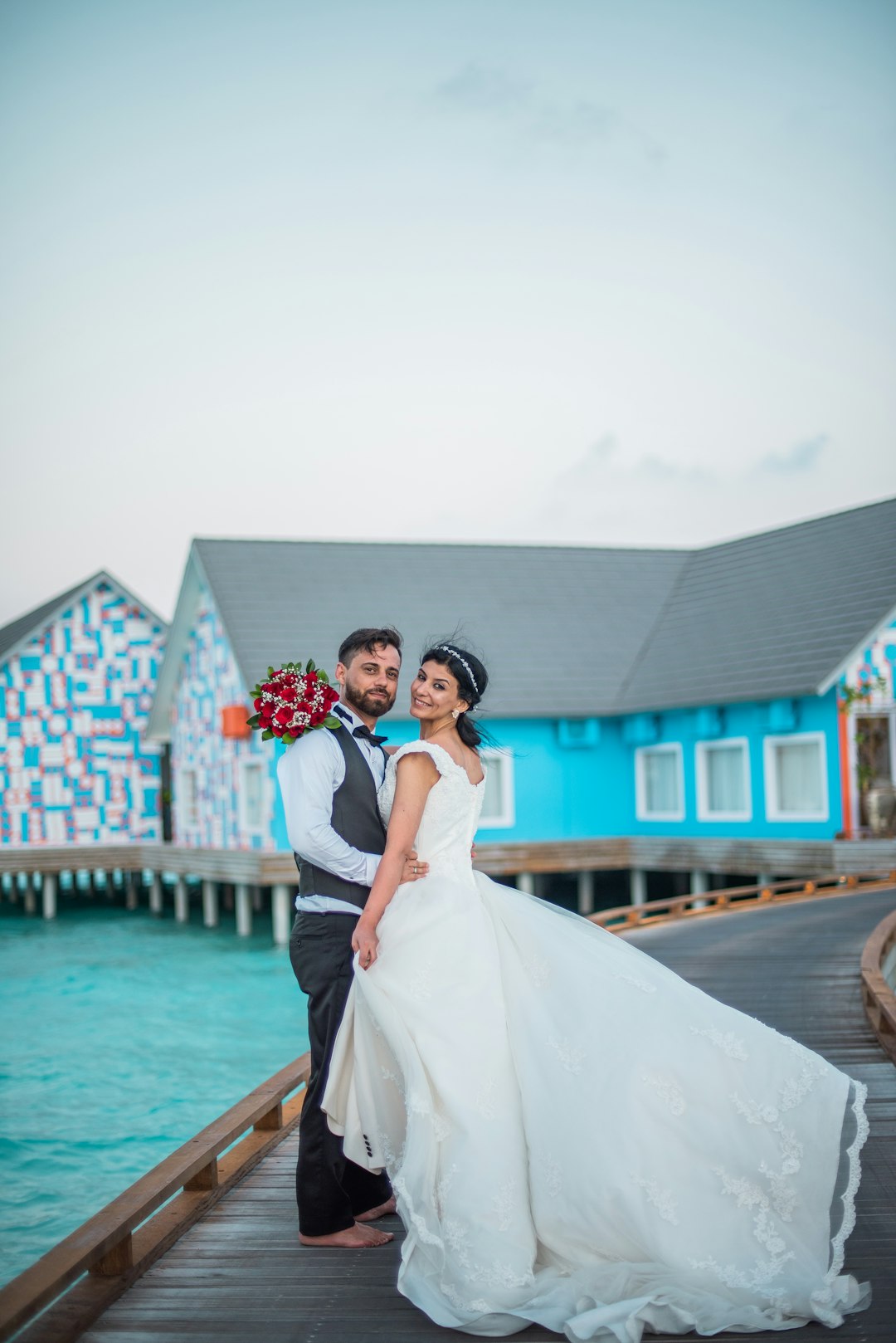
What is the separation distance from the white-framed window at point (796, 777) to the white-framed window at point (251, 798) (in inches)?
308

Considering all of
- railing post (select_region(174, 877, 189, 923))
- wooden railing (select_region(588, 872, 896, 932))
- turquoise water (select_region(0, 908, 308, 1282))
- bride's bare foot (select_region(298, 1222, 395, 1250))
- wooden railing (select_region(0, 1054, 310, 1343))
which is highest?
wooden railing (select_region(0, 1054, 310, 1343))

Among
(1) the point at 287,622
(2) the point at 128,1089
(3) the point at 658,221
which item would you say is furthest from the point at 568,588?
(2) the point at 128,1089

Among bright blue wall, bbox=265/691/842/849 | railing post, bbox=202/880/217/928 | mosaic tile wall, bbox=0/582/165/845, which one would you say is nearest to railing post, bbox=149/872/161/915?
mosaic tile wall, bbox=0/582/165/845

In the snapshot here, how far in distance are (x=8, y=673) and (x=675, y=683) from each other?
13.2 meters

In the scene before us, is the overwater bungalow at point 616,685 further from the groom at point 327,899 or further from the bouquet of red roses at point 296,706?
the bouquet of red roses at point 296,706

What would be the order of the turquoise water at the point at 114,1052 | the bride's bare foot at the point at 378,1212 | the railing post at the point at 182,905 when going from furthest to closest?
the railing post at the point at 182,905, the turquoise water at the point at 114,1052, the bride's bare foot at the point at 378,1212

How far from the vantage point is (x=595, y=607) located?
70.6 ft

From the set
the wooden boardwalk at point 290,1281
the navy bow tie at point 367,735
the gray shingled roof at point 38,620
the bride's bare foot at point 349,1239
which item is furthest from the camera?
the gray shingled roof at point 38,620

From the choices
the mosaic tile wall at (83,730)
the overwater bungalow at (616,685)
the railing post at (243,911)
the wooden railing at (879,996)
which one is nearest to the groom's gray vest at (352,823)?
the wooden railing at (879,996)

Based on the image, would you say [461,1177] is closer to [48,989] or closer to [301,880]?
[301,880]

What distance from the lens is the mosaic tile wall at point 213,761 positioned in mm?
19422

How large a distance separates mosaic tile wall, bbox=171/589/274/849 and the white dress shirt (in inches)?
567

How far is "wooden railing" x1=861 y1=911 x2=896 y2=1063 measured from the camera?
6.59 metres

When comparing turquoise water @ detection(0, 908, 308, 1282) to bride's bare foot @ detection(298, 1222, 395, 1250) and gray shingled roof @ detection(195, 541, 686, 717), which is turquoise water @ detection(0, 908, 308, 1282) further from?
gray shingled roof @ detection(195, 541, 686, 717)
